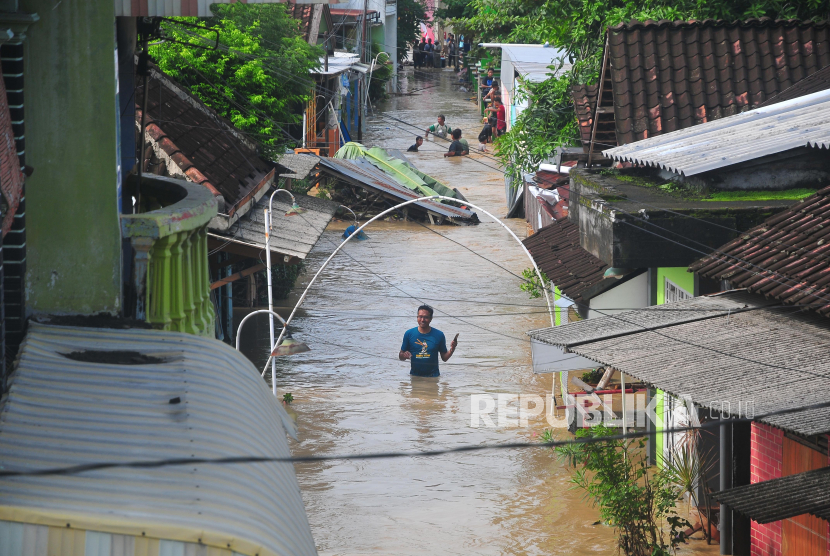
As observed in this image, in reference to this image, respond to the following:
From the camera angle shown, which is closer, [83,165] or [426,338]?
[83,165]

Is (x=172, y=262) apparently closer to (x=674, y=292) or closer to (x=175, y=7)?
(x=175, y=7)

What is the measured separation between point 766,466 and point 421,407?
6.30 meters

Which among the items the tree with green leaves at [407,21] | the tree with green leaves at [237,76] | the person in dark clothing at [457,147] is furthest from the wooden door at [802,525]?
the tree with green leaves at [407,21]

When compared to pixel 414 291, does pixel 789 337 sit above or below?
above

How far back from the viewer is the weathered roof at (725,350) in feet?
18.8

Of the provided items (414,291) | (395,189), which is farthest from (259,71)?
(395,189)

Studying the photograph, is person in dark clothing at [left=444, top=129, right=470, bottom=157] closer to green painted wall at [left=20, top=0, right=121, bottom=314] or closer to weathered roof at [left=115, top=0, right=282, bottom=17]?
weathered roof at [left=115, top=0, right=282, bottom=17]

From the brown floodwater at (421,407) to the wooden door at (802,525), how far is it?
1337 mm

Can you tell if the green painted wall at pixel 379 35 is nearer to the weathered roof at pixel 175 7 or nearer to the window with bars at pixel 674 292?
the window with bars at pixel 674 292

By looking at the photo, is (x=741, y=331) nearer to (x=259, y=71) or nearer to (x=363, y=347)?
(x=363, y=347)

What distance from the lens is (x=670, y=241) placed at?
858cm

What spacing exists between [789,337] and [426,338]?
7574mm

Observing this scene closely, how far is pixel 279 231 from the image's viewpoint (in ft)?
47.7

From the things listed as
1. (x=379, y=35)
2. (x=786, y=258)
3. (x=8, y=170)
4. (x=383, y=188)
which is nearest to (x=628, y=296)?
(x=786, y=258)
